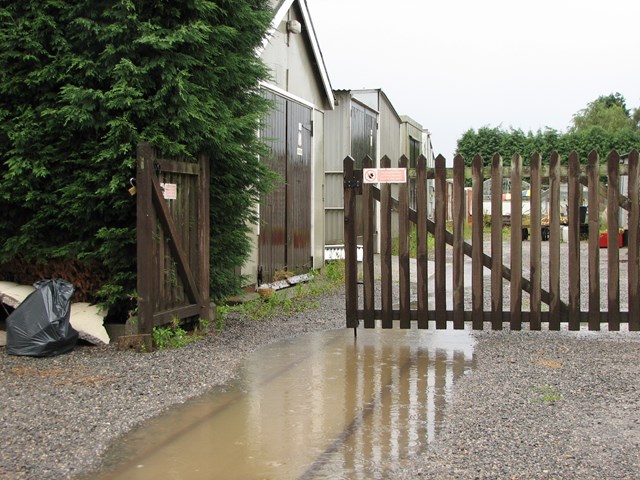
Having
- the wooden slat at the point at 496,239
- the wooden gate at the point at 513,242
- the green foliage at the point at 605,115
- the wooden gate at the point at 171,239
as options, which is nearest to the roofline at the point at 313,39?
the wooden gate at the point at 171,239

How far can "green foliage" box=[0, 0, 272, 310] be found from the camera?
25.7 feet

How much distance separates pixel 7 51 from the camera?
798 cm

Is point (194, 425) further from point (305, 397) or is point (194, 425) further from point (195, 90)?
point (195, 90)

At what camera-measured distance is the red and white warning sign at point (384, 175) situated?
27.0ft

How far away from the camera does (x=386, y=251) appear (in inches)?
332

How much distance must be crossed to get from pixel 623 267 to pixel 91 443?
625 inches

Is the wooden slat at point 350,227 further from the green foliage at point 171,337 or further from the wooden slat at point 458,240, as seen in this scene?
the green foliage at point 171,337

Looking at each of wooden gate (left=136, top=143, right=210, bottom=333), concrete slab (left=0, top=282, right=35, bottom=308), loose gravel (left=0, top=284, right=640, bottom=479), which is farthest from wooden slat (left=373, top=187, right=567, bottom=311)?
concrete slab (left=0, top=282, right=35, bottom=308)

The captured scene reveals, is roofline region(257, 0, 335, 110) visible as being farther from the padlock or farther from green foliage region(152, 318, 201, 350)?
green foliage region(152, 318, 201, 350)

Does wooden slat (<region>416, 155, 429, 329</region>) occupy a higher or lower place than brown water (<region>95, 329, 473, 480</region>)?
higher

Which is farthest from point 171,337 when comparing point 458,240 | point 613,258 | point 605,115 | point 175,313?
point 605,115

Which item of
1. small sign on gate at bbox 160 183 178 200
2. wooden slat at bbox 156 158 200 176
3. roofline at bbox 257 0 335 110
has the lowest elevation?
small sign on gate at bbox 160 183 178 200

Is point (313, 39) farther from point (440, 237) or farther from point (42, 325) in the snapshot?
point (42, 325)

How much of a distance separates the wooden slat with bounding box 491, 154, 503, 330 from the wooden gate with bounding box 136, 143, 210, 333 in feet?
10.1
